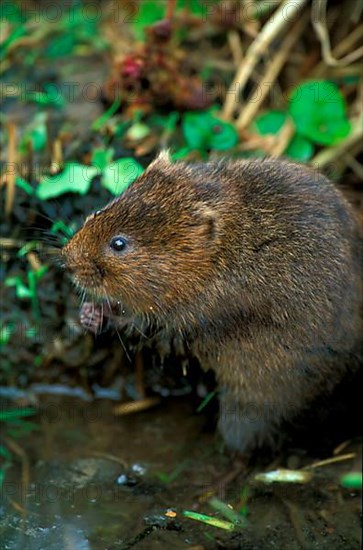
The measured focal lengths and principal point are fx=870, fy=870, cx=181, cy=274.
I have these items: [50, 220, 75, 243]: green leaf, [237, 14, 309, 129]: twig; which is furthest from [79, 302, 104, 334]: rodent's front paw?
[237, 14, 309, 129]: twig

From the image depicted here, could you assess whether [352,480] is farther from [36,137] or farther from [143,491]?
[36,137]

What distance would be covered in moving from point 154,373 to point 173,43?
210 cm

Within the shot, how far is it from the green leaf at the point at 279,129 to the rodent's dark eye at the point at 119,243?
1.65 m

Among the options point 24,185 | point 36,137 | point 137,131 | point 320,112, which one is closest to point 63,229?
point 24,185

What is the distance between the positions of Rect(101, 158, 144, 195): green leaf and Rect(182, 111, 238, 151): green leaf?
16.8 inches

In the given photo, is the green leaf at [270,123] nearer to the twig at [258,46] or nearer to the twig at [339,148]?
the twig at [258,46]

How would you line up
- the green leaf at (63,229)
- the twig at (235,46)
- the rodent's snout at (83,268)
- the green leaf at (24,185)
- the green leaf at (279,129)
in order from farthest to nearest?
the twig at (235,46)
the green leaf at (279,129)
the green leaf at (24,185)
the green leaf at (63,229)
the rodent's snout at (83,268)

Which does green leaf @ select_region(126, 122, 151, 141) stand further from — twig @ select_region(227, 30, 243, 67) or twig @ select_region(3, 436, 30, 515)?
twig @ select_region(3, 436, 30, 515)

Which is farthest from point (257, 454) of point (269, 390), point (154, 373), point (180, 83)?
point (180, 83)

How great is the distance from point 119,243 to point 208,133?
135 cm

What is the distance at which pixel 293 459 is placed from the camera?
14.3 ft

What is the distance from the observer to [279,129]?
5184mm

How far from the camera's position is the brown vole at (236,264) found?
3801 mm

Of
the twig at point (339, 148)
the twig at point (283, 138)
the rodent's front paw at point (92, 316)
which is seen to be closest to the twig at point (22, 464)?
the rodent's front paw at point (92, 316)
